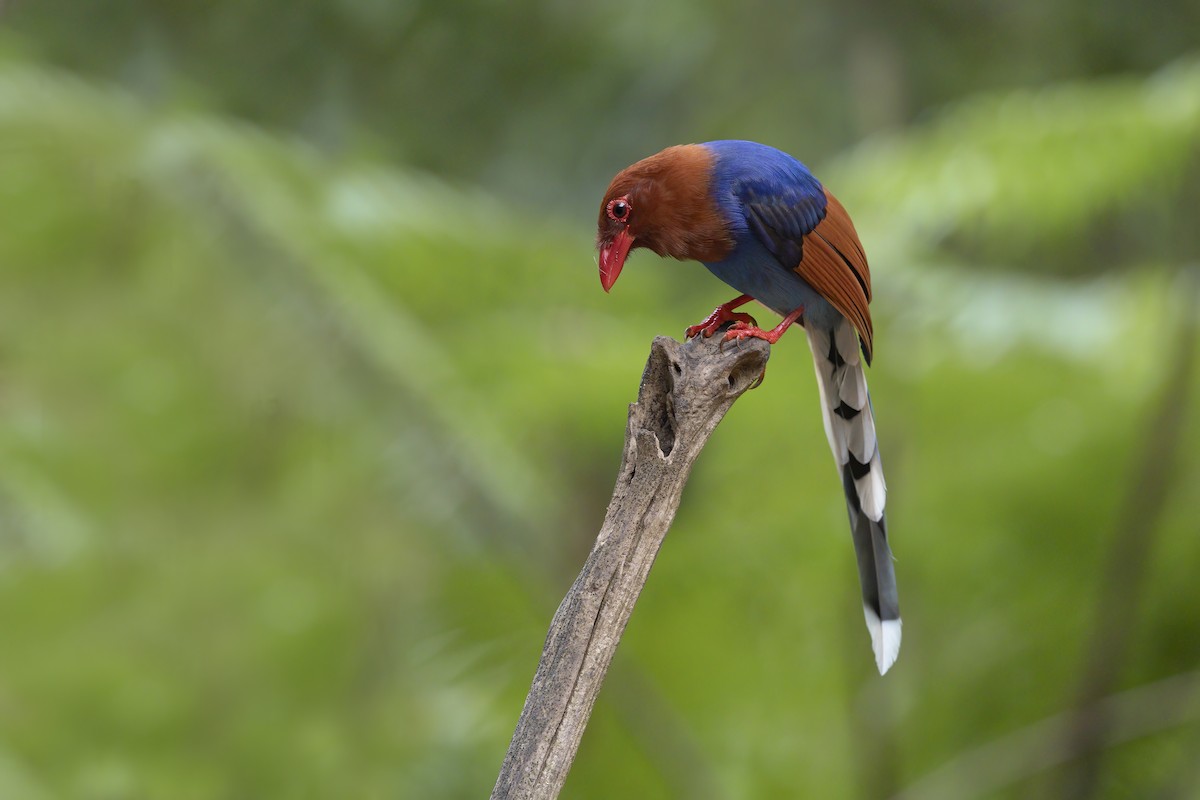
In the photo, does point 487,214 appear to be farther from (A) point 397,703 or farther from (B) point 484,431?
(A) point 397,703

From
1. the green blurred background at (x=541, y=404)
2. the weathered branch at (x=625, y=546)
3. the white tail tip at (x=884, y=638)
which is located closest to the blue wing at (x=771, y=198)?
the weathered branch at (x=625, y=546)

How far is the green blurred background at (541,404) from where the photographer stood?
2.30 meters

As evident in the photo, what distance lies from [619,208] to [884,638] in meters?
0.52

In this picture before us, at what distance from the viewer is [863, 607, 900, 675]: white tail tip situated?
3.63ft

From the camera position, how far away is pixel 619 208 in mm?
967

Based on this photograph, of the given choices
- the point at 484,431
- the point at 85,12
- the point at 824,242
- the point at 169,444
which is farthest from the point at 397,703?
the point at 824,242

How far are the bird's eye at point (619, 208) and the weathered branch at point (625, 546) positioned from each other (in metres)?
0.12

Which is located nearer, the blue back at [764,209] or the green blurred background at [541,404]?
the blue back at [764,209]

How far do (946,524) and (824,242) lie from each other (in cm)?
233

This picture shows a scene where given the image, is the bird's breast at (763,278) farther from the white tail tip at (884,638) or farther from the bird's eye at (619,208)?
the white tail tip at (884,638)

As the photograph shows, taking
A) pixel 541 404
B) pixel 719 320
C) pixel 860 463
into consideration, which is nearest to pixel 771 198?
pixel 719 320

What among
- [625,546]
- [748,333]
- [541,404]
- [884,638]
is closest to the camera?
[625,546]

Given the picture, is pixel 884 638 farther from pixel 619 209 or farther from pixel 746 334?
pixel 619 209

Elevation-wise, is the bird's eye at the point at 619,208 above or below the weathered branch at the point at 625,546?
above
